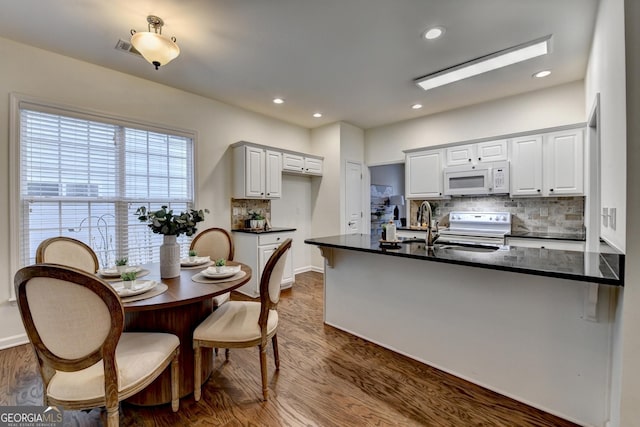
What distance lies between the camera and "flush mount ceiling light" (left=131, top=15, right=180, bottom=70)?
2.11 meters

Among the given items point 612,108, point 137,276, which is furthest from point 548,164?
point 137,276

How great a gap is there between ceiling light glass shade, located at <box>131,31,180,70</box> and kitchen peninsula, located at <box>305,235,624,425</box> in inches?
80.2

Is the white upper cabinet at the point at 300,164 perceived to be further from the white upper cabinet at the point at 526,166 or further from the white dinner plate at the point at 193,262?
the white upper cabinet at the point at 526,166

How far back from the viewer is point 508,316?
181cm

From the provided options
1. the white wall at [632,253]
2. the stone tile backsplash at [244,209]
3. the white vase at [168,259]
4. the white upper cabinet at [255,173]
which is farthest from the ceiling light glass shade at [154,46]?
the white wall at [632,253]

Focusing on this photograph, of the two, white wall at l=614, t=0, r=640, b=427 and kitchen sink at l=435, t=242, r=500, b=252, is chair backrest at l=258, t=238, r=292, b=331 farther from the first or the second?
white wall at l=614, t=0, r=640, b=427

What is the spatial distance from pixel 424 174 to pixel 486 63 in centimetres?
185

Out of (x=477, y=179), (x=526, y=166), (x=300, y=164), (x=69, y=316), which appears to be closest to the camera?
(x=69, y=316)

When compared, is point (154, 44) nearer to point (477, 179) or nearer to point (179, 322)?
point (179, 322)

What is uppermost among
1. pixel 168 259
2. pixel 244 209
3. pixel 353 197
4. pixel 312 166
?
pixel 312 166

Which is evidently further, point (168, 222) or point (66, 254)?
point (66, 254)

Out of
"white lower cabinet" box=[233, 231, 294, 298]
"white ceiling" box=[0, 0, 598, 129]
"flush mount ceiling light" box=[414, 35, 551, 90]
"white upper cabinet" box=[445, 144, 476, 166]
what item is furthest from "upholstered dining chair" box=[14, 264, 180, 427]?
"white upper cabinet" box=[445, 144, 476, 166]

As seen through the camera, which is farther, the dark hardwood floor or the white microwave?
the white microwave

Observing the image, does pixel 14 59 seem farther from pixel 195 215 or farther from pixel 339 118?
pixel 339 118
